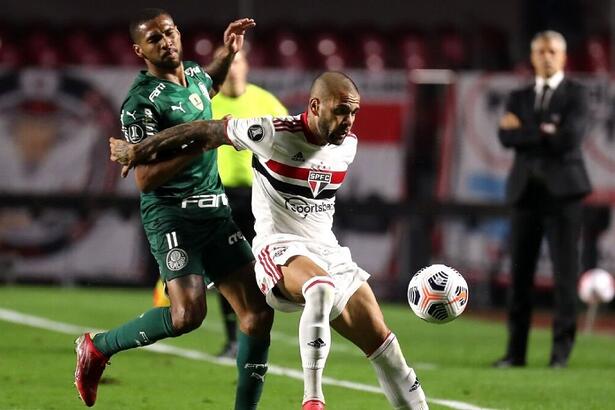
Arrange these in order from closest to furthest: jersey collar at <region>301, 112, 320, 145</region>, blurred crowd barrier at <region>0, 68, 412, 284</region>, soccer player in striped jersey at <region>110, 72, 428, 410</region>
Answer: soccer player in striped jersey at <region>110, 72, 428, 410</region> < jersey collar at <region>301, 112, 320, 145</region> < blurred crowd barrier at <region>0, 68, 412, 284</region>

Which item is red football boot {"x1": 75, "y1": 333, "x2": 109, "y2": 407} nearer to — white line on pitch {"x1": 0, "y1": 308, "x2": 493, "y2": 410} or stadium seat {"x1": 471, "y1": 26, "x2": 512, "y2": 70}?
white line on pitch {"x1": 0, "y1": 308, "x2": 493, "y2": 410}

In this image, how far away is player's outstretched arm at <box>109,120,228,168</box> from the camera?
6621mm

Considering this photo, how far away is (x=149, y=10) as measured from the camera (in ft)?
23.9

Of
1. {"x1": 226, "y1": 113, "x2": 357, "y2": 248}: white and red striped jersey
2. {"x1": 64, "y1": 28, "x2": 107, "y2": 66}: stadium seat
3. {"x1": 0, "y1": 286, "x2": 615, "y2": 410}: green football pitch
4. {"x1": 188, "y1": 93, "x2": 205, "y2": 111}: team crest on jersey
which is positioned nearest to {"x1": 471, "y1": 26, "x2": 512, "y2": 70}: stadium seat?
{"x1": 0, "y1": 286, "x2": 615, "y2": 410}: green football pitch

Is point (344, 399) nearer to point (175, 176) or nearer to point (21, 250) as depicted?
point (175, 176)

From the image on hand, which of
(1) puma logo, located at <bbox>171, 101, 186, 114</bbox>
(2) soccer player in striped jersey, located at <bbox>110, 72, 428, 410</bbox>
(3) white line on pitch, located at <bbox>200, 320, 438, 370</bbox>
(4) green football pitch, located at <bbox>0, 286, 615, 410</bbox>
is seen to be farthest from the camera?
(3) white line on pitch, located at <bbox>200, 320, 438, 370</bbox>

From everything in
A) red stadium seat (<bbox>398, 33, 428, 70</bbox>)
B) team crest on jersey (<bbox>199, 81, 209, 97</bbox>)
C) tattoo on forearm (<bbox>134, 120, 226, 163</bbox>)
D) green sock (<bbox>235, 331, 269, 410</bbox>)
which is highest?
team crest on jersey (<bbox>199, 81, 209, 97</bbox>)

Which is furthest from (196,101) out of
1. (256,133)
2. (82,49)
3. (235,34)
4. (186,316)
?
(82,49)

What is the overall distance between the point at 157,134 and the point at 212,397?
2016 mm

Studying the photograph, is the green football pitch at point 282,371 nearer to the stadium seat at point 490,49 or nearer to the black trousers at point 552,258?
the black trousers at point 552,258

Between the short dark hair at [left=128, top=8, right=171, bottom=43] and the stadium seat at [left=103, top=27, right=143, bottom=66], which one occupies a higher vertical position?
the short dark hair at [left=128, top=8, right=171, bottom=43]

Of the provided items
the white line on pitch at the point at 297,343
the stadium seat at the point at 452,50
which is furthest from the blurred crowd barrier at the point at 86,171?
the white line on pitch at the point at 297,343

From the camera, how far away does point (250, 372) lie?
6.77 meters

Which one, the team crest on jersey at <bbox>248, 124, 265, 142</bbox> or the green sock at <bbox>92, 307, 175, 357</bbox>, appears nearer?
the team crest on jersey at <bbox>248, 124, 265, 142</bbox>
